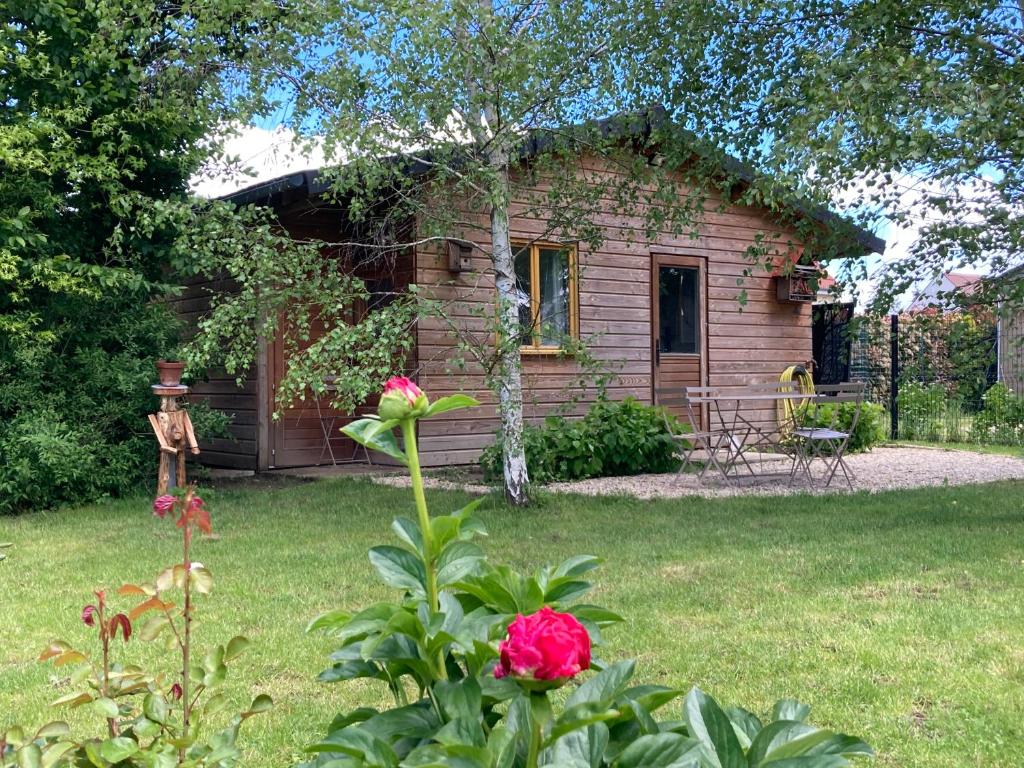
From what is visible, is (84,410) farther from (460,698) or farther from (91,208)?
(460,698)

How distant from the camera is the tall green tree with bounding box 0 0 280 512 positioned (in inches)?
246

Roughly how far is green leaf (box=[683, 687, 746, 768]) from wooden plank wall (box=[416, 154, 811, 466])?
6.26 meters

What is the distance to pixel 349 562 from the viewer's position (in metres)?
4.47

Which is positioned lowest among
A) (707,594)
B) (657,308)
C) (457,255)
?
(707,594)

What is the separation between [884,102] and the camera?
475 cm

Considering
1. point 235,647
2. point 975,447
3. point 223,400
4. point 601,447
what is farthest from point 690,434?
point 235,647

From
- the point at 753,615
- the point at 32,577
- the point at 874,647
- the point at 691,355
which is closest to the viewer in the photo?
the point at 874,647

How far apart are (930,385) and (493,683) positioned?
272 inches

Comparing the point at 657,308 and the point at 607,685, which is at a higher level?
the point at 657,308

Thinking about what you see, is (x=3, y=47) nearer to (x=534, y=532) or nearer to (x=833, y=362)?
(x=534, y=532)

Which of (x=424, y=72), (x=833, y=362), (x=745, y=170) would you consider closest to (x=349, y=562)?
(x=424, y=72)

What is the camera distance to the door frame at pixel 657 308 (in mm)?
10273

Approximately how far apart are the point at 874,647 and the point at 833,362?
→ 11593mm

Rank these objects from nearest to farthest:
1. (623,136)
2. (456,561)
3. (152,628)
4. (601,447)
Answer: (456,561) < (152,628) < (623,136) < (601,447)
